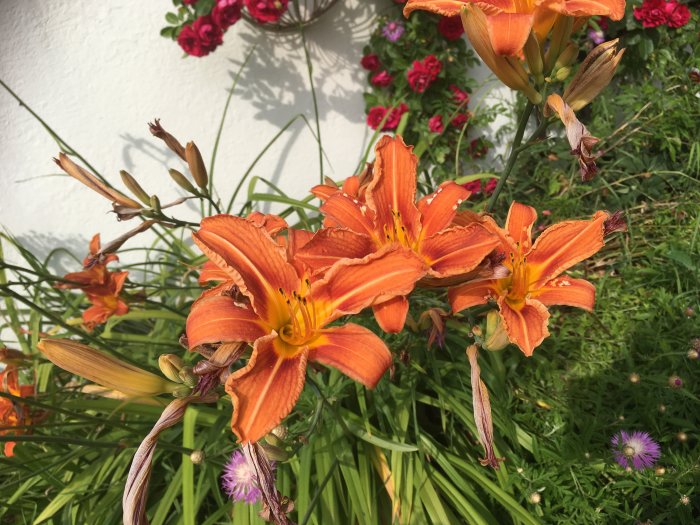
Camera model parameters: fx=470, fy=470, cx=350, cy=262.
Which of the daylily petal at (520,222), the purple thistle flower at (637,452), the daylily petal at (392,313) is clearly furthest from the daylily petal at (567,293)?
the purple thistle flower at (637,452)

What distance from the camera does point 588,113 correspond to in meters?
2.79

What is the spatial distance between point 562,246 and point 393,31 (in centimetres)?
200

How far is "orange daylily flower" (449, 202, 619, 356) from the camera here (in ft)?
2.75

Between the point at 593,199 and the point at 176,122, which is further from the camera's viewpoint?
the point at 176,122

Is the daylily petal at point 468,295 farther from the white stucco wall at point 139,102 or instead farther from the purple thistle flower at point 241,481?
the white stucco wall at point 139,102

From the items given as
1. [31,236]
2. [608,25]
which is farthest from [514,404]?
[31,236]

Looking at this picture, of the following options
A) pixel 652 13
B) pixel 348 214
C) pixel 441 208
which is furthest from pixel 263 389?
pixel 652 13

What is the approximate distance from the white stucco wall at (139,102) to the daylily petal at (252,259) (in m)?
2.00

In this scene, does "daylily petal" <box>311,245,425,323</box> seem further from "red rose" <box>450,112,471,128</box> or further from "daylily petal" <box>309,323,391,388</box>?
"red rose" <box>450,112,471,128</box>

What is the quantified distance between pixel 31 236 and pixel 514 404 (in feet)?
8.04

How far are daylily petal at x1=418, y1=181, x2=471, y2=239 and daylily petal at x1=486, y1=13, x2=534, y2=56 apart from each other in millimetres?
244

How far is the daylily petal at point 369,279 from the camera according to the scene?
2.26 ft

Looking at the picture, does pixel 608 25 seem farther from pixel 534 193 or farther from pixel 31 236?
pixel 31 236

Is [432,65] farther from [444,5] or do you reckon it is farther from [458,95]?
[444,5]
